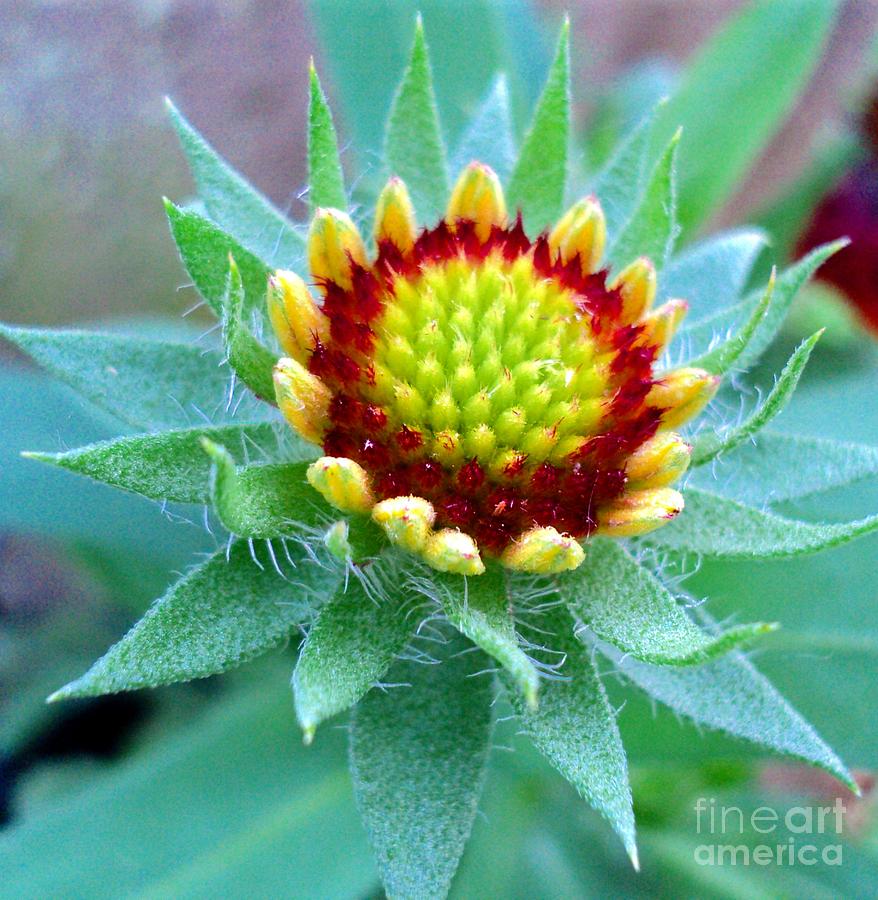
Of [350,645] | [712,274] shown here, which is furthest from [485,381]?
[712,274]

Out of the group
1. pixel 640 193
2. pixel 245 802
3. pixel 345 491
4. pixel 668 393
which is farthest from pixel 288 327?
pixel 245 802

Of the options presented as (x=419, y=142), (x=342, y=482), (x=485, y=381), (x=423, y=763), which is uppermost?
(x=419, y=142)

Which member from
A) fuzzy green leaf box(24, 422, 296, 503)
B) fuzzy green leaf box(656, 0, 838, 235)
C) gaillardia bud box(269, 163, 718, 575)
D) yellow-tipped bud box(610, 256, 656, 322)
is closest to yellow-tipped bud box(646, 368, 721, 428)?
gaillardia bud box(269, 163, 718, 575)

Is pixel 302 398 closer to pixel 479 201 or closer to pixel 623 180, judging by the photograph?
pixel 479 201

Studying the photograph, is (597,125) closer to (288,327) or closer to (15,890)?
(288,327)

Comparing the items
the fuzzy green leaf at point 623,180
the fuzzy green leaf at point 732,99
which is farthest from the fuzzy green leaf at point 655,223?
the fuzzy green leaf at point 732,99

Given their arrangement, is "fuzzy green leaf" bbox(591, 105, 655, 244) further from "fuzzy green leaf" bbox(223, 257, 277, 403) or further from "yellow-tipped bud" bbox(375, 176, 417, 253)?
"fuzzy green leaf" bbox(223, 257, 277, 403)
